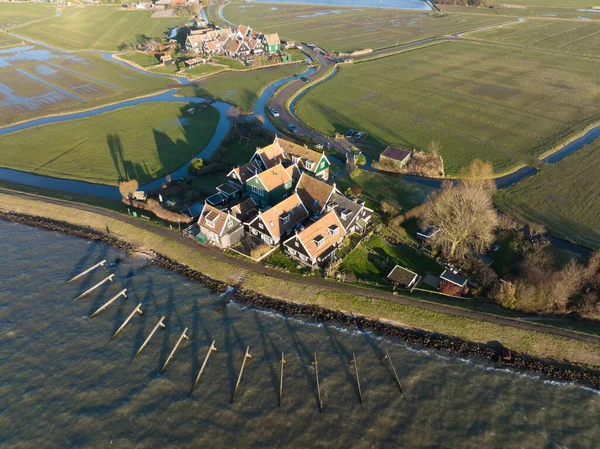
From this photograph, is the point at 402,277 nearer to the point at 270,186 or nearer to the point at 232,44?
the point at 270,186

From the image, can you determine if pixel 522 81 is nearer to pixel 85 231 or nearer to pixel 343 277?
pixel 343 277

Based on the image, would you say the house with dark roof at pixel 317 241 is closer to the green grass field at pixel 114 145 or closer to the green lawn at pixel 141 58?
the green grass field at pixel 114 145

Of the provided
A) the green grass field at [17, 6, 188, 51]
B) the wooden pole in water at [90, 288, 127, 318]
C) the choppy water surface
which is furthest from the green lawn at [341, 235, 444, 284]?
the green grass field at [17, 6, 188, 51]

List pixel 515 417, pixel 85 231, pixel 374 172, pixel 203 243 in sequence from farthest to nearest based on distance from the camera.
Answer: pixel 374 172 < pixel 85 231 < pixel 203 243 < pixel 515 417

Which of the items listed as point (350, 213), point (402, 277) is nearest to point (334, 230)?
point (350, 213)

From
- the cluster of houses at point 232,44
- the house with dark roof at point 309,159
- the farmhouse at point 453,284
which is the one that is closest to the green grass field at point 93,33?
the cluster of houses at point 232,44

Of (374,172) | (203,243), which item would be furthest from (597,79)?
(203,243)

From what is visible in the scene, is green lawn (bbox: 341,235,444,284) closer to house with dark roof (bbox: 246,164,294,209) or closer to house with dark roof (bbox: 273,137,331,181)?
house with dark roof (bbox: 246,164,294,209)
